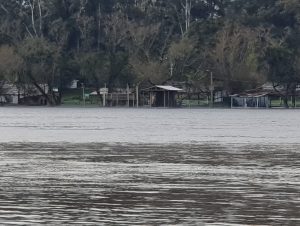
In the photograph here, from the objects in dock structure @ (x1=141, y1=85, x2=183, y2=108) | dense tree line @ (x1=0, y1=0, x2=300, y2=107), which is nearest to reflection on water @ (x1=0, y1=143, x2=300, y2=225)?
dock structure @ (x1=141, y1=85, x2=183, y2=108)

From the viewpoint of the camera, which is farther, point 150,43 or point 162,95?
point 150,43

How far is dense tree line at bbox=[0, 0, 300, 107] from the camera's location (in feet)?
446

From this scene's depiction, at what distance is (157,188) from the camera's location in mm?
25734

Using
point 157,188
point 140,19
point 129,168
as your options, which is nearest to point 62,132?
point 129,168

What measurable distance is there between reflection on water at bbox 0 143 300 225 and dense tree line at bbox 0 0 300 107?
95099mm

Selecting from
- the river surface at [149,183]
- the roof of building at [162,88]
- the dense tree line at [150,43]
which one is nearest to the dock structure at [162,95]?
the roof of building at [162,88]


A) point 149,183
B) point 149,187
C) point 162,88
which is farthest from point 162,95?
point 149,187

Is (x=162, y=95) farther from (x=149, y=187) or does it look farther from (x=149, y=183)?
(x=149, y=187)

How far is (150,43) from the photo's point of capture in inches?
5679

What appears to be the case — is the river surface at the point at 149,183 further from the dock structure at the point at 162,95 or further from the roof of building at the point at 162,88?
the dock structure at the point at 162,95

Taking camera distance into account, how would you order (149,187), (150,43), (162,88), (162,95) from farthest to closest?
(150,43), (162,95), (162,88), (149,187)

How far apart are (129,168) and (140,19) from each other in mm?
117801

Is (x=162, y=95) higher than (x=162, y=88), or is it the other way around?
(x=162, y=88)

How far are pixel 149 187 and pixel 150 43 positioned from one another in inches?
4675
